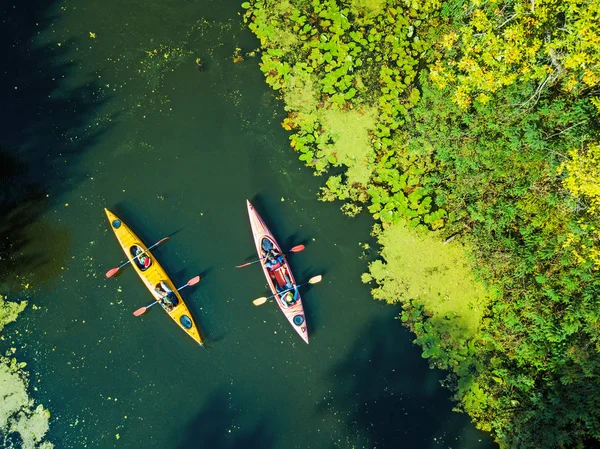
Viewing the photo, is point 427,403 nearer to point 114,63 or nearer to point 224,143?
point 224,143

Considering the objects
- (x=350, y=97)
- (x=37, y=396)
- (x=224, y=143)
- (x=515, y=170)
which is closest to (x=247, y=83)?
(x=224, y=143)

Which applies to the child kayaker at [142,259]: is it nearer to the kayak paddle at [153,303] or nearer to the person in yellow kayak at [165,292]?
the person in yellow kayak at [165,292]

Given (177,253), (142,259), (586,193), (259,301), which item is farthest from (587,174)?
(142,259)

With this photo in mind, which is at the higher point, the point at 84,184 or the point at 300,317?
the point at 84,184

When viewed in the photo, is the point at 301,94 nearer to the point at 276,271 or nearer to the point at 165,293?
the point at 276,271

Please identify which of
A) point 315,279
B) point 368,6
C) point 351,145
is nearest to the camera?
point 315,279

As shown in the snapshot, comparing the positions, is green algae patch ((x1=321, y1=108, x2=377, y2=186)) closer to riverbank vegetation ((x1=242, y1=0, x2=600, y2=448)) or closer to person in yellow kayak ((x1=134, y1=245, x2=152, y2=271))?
riverbank vegetation ((x1=242, y1=0, x2=600, y2=448))

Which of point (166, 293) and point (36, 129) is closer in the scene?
point (166, 293)
